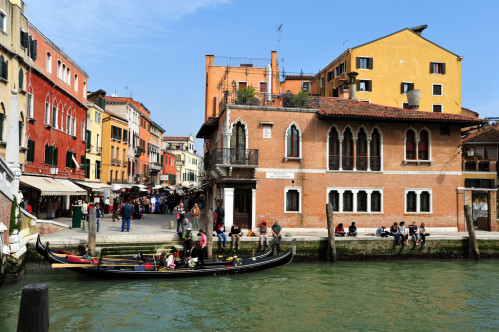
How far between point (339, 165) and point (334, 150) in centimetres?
85

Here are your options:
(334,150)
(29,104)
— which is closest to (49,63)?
(29,104)

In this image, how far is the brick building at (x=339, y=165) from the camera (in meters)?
23.1

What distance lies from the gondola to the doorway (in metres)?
5.42

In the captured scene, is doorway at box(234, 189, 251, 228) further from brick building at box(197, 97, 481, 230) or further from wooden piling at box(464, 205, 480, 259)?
wooden piling at box(464, 205, 480, 259)

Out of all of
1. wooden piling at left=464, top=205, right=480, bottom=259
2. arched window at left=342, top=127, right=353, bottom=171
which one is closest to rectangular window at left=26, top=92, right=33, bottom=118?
arched window at left=342, top=127, right=353, bottom=171

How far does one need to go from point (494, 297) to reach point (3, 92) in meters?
21.3

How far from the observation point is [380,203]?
945 inches

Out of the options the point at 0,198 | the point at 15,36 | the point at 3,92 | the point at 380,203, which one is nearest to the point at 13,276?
the point at 0,198

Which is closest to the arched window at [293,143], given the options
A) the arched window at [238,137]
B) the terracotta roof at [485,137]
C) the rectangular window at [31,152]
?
the arched window at [238,137]

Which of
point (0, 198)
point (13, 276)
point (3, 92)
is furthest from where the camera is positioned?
point (3, 92)

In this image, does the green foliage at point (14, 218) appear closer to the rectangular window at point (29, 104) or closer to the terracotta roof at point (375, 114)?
the rectangular window at point (29, 104)

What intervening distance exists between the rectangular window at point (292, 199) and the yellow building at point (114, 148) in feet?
76.9

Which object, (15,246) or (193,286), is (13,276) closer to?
(15,246)

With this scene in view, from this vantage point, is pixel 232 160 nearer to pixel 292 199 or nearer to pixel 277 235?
pixel 292 199
